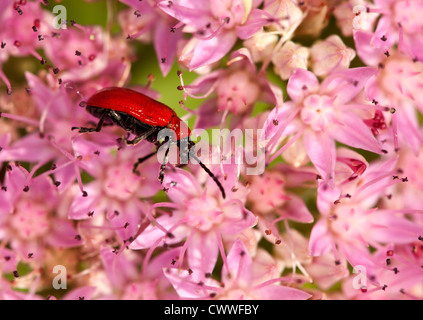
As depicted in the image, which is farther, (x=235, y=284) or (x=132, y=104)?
(x=235, y=284)

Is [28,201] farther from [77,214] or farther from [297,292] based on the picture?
[297,292]

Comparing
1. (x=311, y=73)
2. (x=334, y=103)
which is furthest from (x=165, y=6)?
(x=334, y=103)

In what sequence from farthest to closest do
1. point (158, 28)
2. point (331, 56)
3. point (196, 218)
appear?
point (158, 28), point (196, 218), point (331, 56)

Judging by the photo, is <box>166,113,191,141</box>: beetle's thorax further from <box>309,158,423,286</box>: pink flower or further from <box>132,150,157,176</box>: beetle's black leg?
<box>309,158,423,286</box>: pink flower

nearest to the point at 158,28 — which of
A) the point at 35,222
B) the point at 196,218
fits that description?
the point at 196,218

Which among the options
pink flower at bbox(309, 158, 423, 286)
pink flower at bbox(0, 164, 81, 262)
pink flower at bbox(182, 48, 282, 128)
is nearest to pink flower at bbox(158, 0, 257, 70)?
pink flower at bbox(182, 48, 282, 128)

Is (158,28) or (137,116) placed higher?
(158,28)

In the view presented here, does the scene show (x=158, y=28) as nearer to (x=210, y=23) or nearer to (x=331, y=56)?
(x=210, y=23)

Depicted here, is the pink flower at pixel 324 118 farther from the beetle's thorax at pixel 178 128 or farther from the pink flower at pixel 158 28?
the pink flower at pixel 158 28
